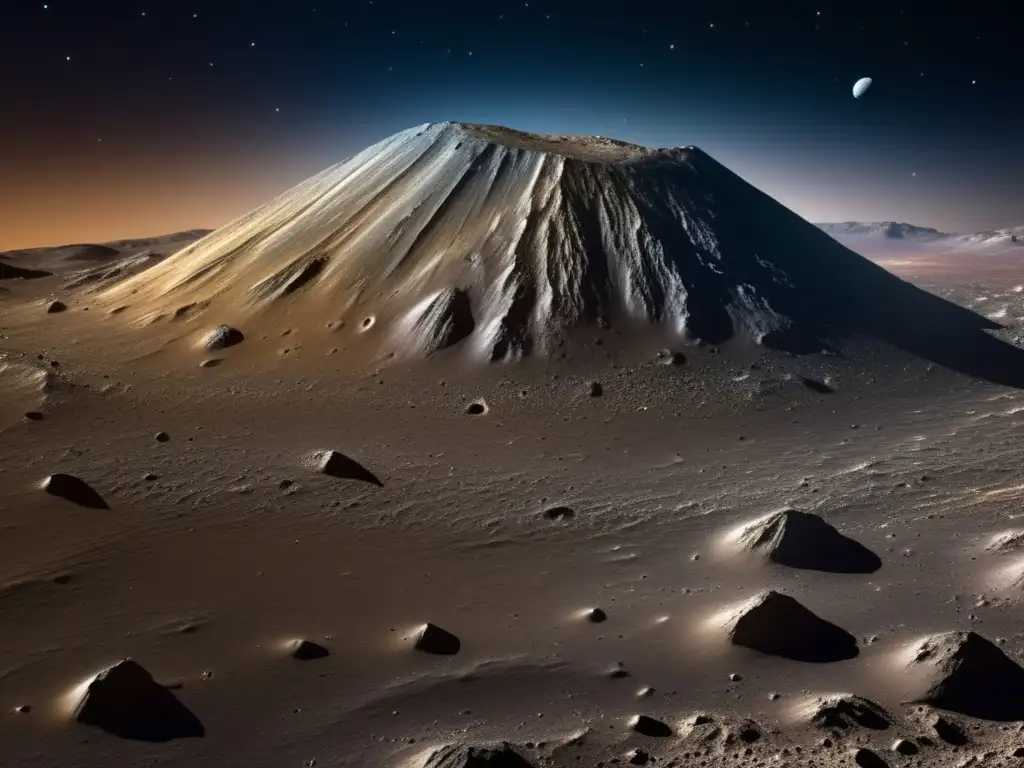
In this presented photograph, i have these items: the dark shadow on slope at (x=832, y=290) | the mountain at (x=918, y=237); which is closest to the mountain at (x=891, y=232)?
the mountain at (x=918, y=237)

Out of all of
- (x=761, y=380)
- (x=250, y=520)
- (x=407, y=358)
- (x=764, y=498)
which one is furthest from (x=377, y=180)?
(x=764, y=498)

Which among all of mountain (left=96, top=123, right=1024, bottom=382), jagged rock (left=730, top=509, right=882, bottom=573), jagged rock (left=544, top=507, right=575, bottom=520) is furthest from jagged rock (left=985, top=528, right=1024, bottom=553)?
mountain (left=96, top=123, right=1024, bottom=382)

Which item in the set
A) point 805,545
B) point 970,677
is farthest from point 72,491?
point 970,677

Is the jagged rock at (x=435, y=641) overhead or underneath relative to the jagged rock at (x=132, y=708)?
overhead

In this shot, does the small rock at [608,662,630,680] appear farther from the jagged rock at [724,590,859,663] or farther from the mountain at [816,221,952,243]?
the mountain at [816,221,952,243]

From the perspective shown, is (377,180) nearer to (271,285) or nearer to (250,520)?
(271,285)

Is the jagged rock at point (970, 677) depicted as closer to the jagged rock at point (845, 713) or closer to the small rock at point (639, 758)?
the jagged rock at point (845, 713)

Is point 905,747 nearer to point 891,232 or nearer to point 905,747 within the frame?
point 905,747
